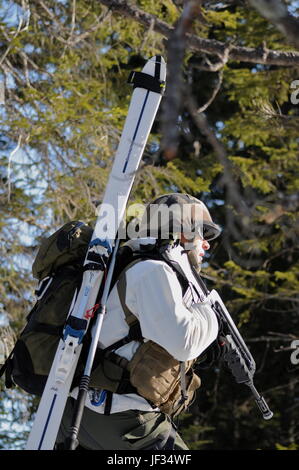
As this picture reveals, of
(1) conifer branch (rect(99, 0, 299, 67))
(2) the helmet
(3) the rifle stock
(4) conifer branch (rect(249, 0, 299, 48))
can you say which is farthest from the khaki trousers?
(1) conifer branch (rect(99, 0, 299, 67))

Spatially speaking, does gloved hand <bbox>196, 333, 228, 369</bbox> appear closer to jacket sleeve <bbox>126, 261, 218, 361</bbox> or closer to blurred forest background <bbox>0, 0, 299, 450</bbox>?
jacket sleeve <bbox>126, 261, 218, 361</bbox>

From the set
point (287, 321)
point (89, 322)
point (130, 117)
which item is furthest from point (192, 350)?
point (287, 321)

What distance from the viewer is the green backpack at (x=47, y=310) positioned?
370cm

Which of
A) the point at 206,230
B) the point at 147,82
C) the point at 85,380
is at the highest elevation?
the point at 147,82

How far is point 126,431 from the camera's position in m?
3.63

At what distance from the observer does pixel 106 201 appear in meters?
4.24

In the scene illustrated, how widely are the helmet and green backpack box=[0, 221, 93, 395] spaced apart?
14.2 inches

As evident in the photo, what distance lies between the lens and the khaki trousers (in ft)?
11.9

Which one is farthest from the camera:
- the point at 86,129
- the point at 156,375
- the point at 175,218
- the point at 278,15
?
the point at 86,129

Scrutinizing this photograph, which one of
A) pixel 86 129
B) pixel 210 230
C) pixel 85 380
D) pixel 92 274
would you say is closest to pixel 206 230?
pixel 210 230

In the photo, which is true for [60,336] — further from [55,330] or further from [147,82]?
[147,82]

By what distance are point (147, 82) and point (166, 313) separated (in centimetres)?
153

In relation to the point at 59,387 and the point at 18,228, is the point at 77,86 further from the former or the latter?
the point at 59,387
